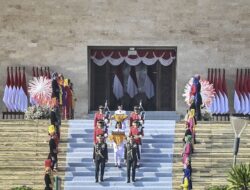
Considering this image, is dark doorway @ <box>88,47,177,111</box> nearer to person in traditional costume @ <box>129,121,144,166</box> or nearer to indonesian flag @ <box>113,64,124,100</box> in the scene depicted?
indonesian flag @ <box>113,64,124,100</box>

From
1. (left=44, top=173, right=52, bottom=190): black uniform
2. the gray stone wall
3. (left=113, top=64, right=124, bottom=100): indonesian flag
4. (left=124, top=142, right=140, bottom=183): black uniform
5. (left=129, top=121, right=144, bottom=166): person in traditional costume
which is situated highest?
the gray stone wall

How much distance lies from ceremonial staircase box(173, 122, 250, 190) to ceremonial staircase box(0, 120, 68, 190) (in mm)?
4803

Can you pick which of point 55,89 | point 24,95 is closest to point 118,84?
point 24,95

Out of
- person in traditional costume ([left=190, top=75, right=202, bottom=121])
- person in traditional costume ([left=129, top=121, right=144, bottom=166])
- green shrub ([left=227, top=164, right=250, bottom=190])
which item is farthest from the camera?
person in traditional costume ([left=190, top=75, right=202, bottom=121])

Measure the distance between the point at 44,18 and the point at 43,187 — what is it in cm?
1321

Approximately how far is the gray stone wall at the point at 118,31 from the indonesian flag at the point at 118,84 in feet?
5.92

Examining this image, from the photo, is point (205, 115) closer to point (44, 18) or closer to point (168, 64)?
point (168, 64)

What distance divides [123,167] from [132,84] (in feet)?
38.6

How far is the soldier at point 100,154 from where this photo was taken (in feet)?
112

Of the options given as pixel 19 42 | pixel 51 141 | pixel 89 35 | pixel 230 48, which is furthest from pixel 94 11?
pixel 51 141

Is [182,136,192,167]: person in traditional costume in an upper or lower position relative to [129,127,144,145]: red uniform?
lower

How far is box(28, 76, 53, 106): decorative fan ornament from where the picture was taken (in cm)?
4128

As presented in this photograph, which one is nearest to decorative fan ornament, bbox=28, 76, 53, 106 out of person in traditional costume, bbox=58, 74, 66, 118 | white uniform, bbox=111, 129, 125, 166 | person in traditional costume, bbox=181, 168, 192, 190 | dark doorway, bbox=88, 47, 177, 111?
person in traditional costume, bbox=58, 74, 66, 118

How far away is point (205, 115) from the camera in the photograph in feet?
134
